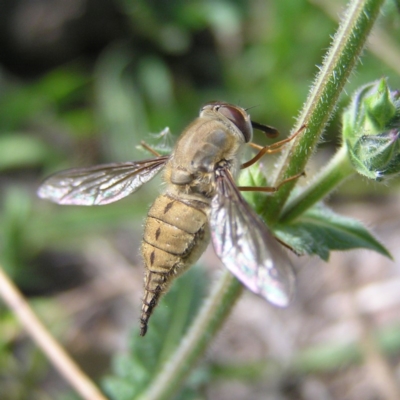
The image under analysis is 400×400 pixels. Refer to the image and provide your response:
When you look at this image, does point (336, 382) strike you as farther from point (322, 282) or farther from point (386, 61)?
point (386, 61)

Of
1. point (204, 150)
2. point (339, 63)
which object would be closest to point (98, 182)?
point (204, 150)

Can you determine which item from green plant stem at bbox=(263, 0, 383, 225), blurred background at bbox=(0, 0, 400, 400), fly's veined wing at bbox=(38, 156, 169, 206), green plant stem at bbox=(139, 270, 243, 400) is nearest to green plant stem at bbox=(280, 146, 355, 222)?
green plant stem at bbox=(263, 0, 383, 225)

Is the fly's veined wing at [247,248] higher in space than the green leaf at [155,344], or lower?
higher

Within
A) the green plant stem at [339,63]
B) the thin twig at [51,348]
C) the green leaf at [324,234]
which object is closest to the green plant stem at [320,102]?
the green plant stem at [339,63]

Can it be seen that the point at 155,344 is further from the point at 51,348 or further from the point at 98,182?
the point at 98,182

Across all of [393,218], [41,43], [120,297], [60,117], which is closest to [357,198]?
[393,218]

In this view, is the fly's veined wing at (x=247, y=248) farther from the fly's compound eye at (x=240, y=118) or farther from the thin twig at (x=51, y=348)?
the thin twig at (x=51, y=348)

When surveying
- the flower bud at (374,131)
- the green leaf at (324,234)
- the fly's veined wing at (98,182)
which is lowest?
the fly's veined wing at (98,182)

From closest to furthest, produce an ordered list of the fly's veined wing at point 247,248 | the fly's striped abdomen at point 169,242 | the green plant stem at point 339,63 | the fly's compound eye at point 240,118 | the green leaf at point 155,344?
the fly's veined wing at point 247,248
the green plant stem at point 339,63
the fly's striped abdomen at point 169,242
the fly's compound eye at point 240,118
the green leaf at point 155,344
